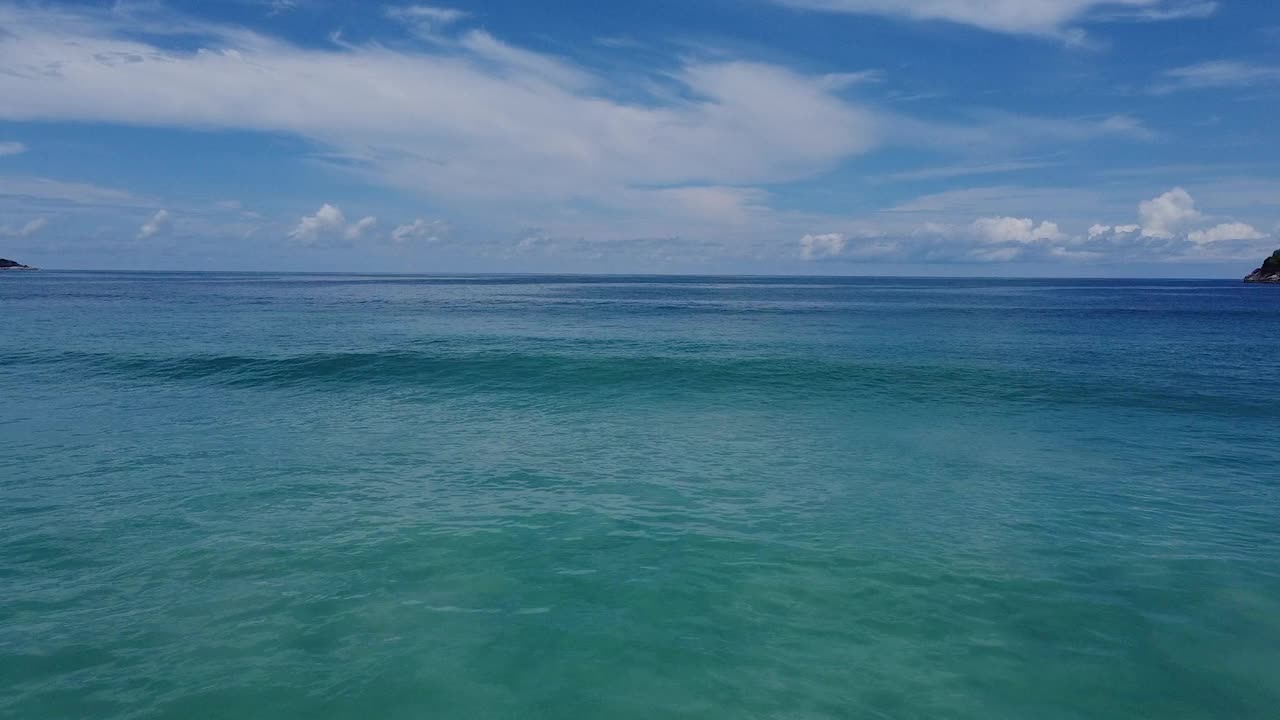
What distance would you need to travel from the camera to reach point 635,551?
13.1 meters

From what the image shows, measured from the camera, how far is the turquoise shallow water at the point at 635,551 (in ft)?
29.9

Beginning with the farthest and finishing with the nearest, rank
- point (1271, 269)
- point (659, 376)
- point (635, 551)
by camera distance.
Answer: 1. point (1271, 269)
2. point (659, 376)
3. point (635, 551)

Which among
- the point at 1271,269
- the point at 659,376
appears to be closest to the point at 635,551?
the point at 659,376

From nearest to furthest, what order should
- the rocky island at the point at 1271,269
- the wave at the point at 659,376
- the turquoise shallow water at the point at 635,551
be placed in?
the turquoise shallow water at the point at 635,551, the wave at the point at 659,376, the rocky island at the point at 1271,269

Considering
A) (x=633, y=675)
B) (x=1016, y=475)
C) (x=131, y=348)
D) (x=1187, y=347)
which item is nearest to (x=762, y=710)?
(x=633, y=675)

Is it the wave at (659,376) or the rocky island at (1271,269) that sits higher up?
the rocky island at (1271,269)

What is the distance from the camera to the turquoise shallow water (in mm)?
9109

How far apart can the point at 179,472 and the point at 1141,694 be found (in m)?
20.5

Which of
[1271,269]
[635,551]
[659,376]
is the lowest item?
[635,551]

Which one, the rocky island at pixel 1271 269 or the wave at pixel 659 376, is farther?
the rocky island at pixel 1271 269

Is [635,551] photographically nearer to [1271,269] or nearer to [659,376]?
[659,376]

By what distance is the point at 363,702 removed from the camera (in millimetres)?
8711

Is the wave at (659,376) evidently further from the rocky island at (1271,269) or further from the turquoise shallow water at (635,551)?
the rocky island at (1271,269)

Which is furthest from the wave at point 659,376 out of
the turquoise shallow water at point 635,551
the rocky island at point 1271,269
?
the rocky island at point 1271,269
